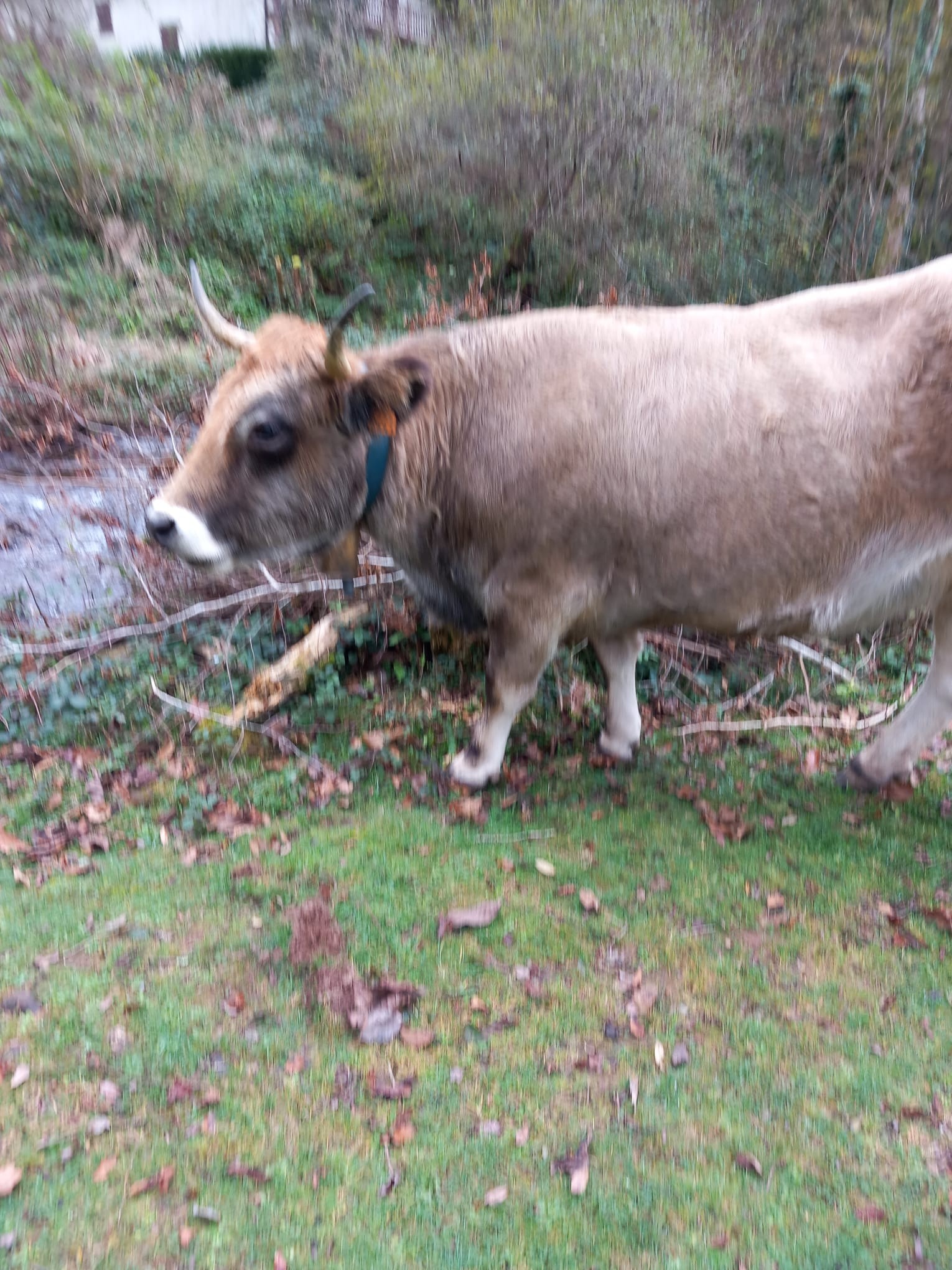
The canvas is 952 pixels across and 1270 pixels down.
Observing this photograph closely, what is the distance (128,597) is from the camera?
247 inches

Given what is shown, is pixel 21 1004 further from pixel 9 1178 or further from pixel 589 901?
pixel 589 901

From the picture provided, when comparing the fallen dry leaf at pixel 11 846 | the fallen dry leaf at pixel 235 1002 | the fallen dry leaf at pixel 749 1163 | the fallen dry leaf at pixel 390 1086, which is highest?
the fallen dry leaf at pixel 749 1163

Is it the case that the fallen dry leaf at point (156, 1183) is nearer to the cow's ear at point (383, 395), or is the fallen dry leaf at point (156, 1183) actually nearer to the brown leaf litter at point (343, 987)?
the brown leaf litter at point (343, 987)

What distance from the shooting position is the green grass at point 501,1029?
2.56 metres

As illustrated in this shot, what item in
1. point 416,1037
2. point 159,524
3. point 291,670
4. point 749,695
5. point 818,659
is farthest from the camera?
point 818,659

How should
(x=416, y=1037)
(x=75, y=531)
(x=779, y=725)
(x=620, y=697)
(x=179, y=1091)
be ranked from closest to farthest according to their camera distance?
1. (x=179, y=1091)
2. (x=416, y=1037)
3. (x=620, y=697)
4. (x=779, y=725)
5. (x=75, y=531)

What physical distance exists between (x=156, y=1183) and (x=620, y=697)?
335 centimetres

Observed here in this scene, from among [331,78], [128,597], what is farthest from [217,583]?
[331,78]

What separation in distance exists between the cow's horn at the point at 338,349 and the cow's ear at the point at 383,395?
87 millimetres

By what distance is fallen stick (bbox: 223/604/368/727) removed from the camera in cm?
521

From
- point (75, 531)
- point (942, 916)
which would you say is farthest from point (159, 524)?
point (942, 916)

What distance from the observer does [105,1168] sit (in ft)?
8.75

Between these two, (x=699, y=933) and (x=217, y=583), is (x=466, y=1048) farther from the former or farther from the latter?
(x=217, y=583)

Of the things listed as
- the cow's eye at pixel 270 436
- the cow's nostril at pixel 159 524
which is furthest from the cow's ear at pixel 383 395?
the cow's nostril at pixel 159 524
